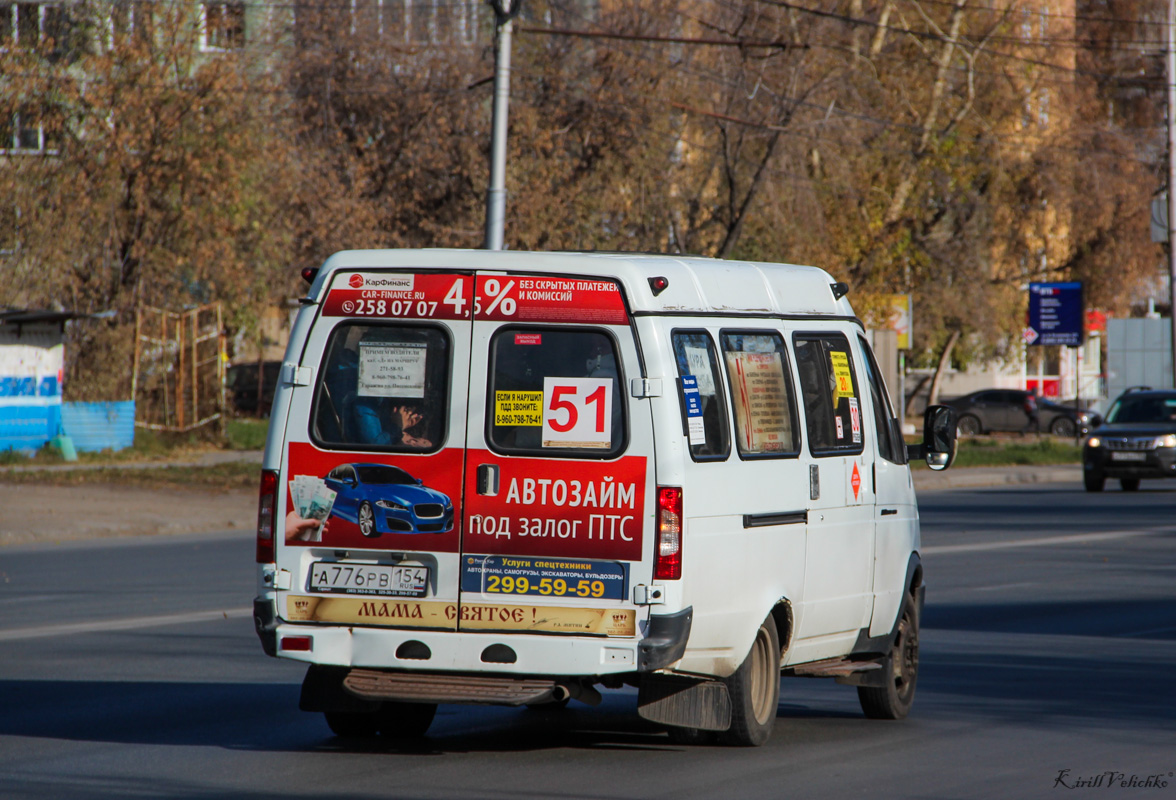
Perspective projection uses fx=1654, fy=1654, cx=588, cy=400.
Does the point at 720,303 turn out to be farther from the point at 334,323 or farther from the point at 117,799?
the point at 117,799

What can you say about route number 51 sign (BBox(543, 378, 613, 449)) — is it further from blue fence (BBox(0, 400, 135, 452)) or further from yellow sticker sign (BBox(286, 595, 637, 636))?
blue fence (BBox(0, 400, 135, 452))

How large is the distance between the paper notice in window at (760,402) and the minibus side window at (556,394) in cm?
69

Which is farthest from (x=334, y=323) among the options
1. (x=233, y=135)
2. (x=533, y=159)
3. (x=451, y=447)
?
(x=533, y=159)

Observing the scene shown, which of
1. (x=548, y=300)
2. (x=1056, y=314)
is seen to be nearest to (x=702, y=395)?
(x=548, y=300)

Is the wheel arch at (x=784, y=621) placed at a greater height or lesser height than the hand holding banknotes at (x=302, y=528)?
lesser

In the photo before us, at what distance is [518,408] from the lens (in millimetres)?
6848

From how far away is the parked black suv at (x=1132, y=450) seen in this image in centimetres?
2669

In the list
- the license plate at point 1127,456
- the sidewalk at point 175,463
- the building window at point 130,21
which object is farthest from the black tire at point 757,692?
the building window at point 130,21

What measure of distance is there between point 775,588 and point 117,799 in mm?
2852

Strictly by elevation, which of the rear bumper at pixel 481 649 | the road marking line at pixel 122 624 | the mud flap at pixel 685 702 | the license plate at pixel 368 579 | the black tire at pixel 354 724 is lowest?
the road marking line at pixel 122 624

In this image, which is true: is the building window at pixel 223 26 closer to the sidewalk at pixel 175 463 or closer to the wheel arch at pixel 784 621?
the sidewalk at pixel 175 463

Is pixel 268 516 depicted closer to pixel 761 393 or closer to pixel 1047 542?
pixel 761 393

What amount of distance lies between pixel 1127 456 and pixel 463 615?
22116 mm

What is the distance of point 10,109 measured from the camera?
31.2 meters
